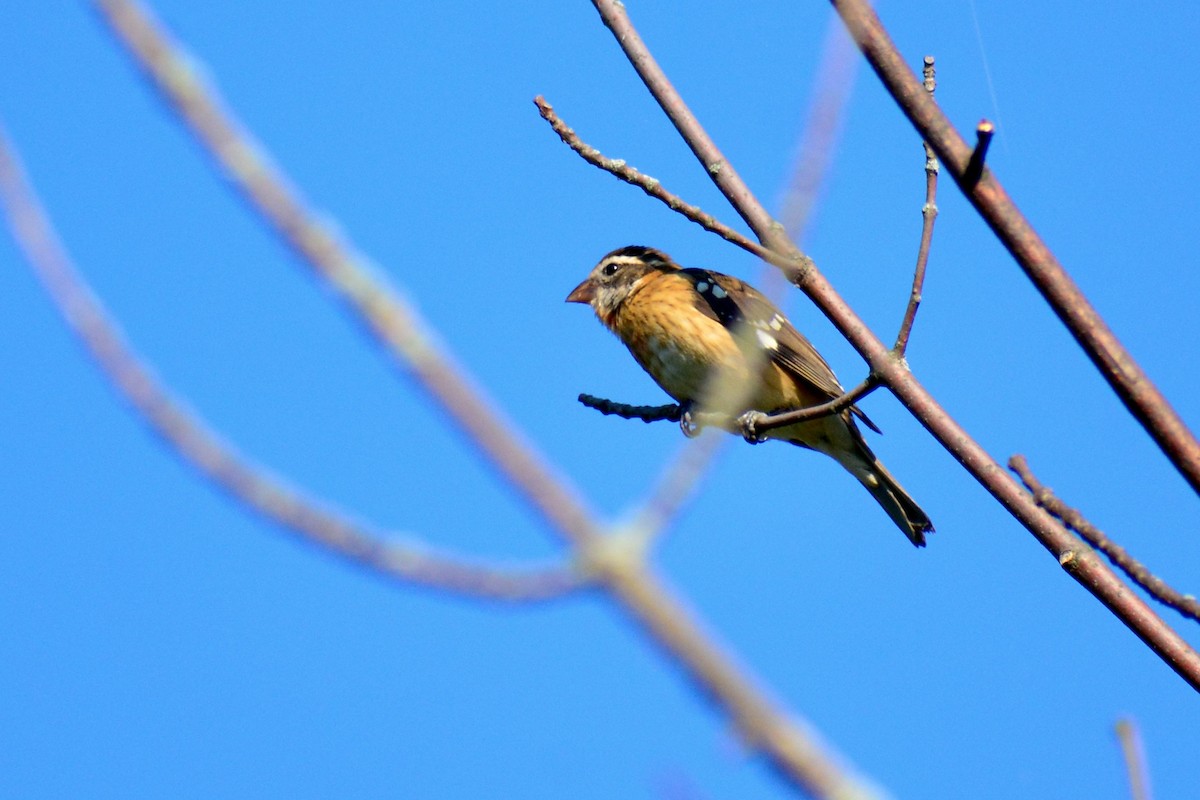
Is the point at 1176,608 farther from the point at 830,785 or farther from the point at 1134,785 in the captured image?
the point at 830,785

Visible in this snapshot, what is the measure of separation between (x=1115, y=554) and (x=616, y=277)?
5.81 m

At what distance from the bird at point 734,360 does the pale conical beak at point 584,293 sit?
1.35 ft

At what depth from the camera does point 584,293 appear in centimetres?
827

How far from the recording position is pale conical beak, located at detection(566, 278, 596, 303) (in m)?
8.25

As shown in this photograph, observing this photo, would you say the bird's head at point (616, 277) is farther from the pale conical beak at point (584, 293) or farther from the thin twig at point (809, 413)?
the thin twig at point (809, 413)

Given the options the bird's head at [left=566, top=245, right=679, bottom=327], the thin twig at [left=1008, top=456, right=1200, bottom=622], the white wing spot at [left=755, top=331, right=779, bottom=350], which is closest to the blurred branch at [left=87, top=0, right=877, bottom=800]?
the thin twig at [left=1008, top=456, right=1200, bottom=622]

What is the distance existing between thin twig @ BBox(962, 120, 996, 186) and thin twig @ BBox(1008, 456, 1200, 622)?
69cm

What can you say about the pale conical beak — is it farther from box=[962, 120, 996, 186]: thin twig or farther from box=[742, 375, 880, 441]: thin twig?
box=[962, 120, 996, 186]: thin twig

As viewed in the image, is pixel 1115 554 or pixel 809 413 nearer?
pixel 1115 554

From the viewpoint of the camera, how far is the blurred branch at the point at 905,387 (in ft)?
10.7

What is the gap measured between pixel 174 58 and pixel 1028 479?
7.46ft

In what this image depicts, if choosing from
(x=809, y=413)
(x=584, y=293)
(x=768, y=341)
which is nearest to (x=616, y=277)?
(x=584, y=293)

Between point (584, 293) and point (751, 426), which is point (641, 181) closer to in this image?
point (751, 426)

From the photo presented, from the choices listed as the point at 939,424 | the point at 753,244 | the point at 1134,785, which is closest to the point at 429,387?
the point at 1134,785
